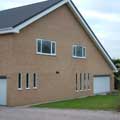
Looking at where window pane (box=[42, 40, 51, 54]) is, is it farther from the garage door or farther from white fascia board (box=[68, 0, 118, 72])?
the garage door

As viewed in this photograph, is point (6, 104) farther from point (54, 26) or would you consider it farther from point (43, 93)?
point (54, 26)

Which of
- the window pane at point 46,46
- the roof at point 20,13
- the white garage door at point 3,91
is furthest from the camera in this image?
the window pane at point 46,46

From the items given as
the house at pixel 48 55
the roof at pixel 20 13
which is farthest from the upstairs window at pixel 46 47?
the roof at pixel 20 13

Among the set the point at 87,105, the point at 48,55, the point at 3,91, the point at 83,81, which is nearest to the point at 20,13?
the point at 48,55

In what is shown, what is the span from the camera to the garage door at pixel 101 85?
4019cm

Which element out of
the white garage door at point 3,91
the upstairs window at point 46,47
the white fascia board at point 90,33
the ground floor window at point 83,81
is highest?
the white fascia board at point 90,33

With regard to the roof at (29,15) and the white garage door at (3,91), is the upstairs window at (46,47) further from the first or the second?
the white garage door at (3,91)

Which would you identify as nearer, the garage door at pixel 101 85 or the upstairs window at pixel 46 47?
the upstairs window at pixel 46 47

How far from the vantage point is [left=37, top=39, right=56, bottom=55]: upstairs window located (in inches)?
1266

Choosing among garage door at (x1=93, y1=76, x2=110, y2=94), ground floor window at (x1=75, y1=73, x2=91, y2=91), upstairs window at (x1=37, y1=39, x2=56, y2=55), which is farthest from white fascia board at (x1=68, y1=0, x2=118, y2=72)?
upstairs window at (x1=37, y1=39, x2=56, y2=55)

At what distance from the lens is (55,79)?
33938 millimetres

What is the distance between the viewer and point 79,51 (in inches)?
1467

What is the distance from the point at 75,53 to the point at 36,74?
6.00 metres

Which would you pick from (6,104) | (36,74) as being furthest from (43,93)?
(6,104)
